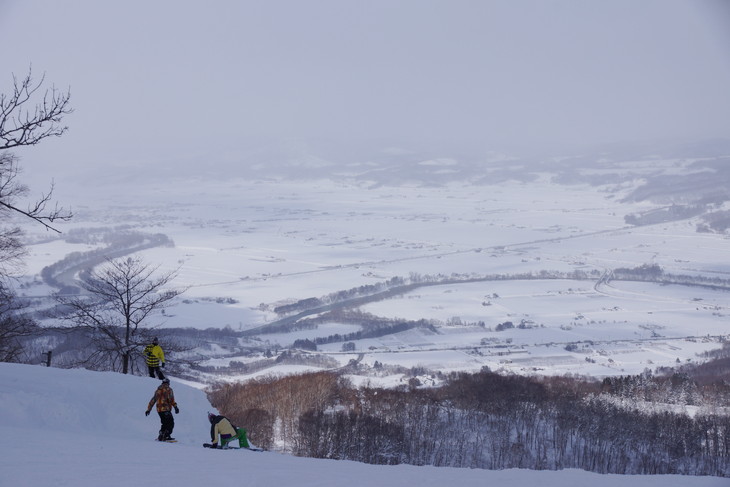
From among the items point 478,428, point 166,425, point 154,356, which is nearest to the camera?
point 166,425

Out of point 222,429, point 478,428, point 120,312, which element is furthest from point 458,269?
point 222,429

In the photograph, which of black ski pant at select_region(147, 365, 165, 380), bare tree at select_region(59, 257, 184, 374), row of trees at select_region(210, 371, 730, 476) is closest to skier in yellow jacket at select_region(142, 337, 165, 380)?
black ski pant at select_region(147, 365, 165, 380)

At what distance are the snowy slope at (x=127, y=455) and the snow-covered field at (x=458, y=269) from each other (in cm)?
3063

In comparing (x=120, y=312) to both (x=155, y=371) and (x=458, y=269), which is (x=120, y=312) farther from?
(x=458, y=269)

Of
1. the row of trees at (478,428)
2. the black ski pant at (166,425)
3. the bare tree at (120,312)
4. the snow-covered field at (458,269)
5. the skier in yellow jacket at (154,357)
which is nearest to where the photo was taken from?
the black ski pant at (166,425)

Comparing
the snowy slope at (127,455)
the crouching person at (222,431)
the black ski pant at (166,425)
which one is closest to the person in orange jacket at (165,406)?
the black ski pant at (166,425)

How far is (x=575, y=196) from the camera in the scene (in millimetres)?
178000

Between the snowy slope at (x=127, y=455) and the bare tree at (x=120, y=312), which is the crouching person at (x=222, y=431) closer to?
the snowy slope at (x=127, y=455)

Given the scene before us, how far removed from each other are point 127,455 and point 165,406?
204 centimetres

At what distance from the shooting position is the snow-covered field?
47.0 m

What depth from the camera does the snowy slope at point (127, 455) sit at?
8.20 m

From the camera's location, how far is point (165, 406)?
1124cm

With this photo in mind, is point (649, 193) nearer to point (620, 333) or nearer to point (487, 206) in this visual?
point (487, 206)

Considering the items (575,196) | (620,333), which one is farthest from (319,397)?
(575,196)
